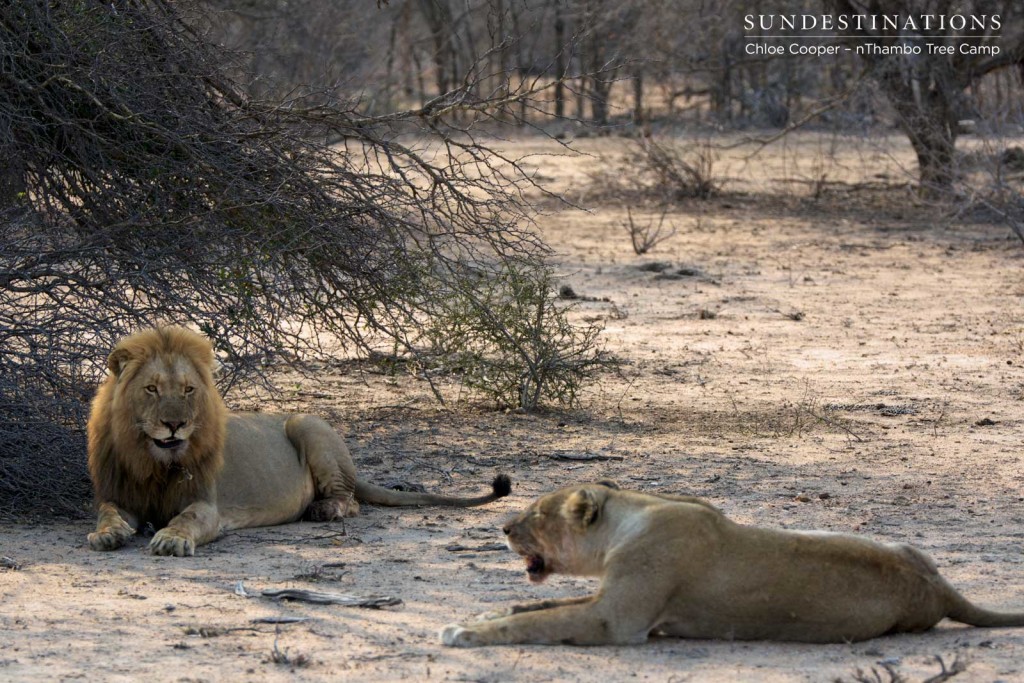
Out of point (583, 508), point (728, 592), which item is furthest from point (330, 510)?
point (728, 592)

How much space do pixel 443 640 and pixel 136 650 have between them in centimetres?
88

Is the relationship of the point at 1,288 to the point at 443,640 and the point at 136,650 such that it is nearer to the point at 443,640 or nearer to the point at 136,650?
the point at 136,650

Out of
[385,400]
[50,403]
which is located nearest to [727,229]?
[385,400]

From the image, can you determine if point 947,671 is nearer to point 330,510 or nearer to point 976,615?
point 976,615

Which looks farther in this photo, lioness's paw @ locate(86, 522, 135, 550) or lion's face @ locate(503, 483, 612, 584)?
lioness's paw @ locate(86, 522, 135, 550)

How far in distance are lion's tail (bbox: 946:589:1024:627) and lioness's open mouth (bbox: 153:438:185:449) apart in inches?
111

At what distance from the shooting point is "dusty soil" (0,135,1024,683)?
4258 mm

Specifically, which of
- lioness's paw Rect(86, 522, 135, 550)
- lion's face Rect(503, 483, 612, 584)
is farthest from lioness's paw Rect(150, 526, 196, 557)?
lion's face Rect(503, 483, 612, 584)

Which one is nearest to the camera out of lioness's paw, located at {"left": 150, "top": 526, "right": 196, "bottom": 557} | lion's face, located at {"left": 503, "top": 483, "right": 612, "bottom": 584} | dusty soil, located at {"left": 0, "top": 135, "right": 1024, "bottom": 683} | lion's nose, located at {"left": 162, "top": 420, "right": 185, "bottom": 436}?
dusty soil, located at {"left": 0, "top": 135, "right": 1024, "bottom": 683}

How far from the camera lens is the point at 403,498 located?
6477 mm

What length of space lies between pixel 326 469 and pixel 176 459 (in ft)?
2.83

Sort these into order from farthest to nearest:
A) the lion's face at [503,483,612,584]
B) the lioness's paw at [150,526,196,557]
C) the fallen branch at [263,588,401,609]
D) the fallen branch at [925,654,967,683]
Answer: the lioness's paw at [150,526,196,557] < the fallen branch at [263,588,401,609] < the lion's face at [503,483,612,584] < the fallen branch at [925,654,967,683]

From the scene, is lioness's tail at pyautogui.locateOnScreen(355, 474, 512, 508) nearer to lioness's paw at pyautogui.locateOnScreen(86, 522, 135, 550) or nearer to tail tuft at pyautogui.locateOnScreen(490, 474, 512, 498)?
tail tuft at pyautogui.locateOnScreen(490, 474, 512, 498)

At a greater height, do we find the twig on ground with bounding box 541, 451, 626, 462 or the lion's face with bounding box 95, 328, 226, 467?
the lion's face with bounding box 95, 328, 226, 467
